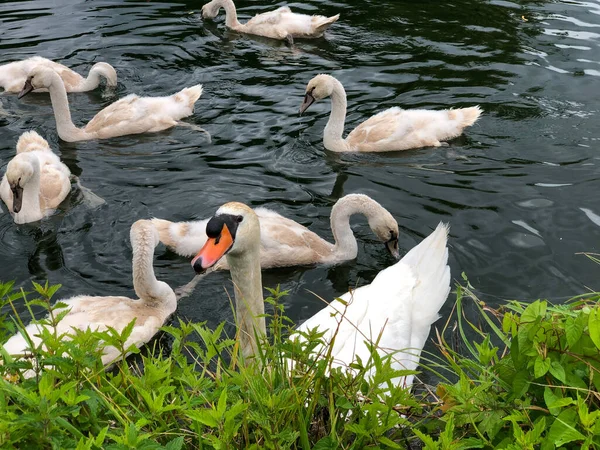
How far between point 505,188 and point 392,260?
5.60ft

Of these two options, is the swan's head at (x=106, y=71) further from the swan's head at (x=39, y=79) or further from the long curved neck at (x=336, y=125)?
the long curved neck at (x=336, y=125)

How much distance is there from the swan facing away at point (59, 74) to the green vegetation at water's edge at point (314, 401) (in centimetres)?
804

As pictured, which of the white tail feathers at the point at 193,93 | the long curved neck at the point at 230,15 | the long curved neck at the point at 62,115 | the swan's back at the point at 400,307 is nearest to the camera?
the swan's back at the point at 400,307

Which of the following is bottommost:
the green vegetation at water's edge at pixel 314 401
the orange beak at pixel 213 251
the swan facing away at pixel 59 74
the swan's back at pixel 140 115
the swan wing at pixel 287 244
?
the swan wing at pixel 287 244

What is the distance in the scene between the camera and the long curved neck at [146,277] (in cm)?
644

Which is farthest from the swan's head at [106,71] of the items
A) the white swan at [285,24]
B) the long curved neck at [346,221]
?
the long curved neck at [346,221]

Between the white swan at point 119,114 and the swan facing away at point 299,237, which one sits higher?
the white swan at point 119,114

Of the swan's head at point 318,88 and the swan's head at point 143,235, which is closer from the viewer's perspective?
the swan's head at point 143,235

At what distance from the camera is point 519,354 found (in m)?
3.23

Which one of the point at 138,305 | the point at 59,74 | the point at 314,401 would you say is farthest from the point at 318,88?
→ the point at 314,401

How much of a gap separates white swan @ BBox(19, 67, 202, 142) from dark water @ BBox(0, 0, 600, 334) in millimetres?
175

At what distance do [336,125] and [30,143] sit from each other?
343cm

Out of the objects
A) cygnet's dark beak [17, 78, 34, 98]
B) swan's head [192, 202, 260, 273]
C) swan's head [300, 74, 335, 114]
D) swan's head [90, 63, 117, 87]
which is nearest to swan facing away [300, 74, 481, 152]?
swan's head [300, 74, 335, 114]

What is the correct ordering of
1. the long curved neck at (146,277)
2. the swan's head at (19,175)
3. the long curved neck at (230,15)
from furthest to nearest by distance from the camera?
the long curved neck at (230,15) → the swan's head at (19,175) → the long curved neck at (146,277)
